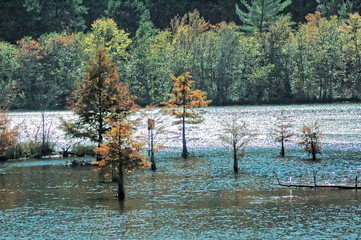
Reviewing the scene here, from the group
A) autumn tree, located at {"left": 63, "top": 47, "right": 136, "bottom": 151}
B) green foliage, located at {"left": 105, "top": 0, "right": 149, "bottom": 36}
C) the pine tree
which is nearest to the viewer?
autumn tree, located at {"left": 63, "top": 47, "right": 136, "bottom": 151}

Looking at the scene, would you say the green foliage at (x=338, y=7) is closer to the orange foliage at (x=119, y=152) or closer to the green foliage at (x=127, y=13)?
the green foliage at (x=127, y=13)

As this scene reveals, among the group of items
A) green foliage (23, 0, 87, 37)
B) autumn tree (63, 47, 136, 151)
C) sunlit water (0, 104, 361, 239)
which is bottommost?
sunlit water (0, 104, 361, 239)

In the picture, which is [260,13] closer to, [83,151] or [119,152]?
[83,151]

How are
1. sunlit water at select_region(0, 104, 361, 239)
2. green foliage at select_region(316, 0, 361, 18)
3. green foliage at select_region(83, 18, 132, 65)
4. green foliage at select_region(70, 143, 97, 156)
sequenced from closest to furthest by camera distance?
sunlit water at select_region(0, 104, 361, 239) → green foliage at select_region(70, 143, 97, 156) → green foliage at select_region(83, 18, 132, 65) → green foliage at select_region(316, 0, 361, 18)

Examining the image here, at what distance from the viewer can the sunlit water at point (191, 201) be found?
1201 inches

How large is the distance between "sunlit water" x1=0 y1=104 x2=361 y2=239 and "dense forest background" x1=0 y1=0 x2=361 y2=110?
67.1 meters

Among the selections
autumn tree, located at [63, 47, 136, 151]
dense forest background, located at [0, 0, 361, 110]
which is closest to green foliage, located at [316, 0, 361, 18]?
dense forest background, located at [0, 0, 361, 110]

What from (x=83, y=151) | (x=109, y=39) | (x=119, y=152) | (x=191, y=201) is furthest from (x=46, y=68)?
(x=191, y=201)

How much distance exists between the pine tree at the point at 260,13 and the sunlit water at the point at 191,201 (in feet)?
276

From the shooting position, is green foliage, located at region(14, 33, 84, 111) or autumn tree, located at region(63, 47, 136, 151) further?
green foliage, located at region(14, 33, 84, 111)

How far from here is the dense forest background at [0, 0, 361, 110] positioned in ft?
422

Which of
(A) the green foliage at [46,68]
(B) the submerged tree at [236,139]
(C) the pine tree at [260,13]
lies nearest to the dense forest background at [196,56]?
(A) the green foliage at [46,68]

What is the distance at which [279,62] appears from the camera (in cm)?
13212

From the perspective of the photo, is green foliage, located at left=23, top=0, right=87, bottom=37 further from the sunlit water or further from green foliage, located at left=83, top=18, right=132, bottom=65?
the sunlit water
